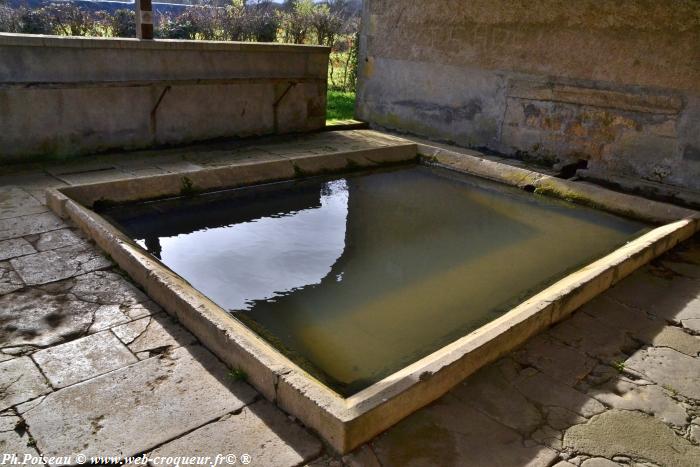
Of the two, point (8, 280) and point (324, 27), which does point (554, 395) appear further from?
point (324, 27)

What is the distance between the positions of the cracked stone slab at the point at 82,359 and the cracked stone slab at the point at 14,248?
1221mm

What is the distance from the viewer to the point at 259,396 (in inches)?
99.8

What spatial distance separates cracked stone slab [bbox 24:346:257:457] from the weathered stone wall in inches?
212

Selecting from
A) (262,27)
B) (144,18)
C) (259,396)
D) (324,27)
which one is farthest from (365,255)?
(262,27)

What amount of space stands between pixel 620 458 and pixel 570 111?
513 cm

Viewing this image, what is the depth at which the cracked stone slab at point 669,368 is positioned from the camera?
2914 mm

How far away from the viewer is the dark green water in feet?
11.1

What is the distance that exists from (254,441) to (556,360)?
67.9 inches

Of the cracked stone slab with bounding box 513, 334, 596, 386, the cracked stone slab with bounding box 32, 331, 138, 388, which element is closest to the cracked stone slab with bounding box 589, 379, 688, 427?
the cracked stone slab with bounding box 513, 334, 596, 386

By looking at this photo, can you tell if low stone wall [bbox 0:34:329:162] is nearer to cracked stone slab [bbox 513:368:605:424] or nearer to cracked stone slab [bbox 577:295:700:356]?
cracked stone slab [bbox 577:295:700:356]

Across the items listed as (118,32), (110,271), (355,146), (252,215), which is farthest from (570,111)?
(118,32)

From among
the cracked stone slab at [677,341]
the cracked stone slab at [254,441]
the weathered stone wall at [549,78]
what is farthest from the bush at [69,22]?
the cracked stone slab at [677,341]

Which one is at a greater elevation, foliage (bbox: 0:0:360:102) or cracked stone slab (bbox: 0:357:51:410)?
foliage (bbox: 0:0:360:102)

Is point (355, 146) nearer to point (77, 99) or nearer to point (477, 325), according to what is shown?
point (77, 99)
